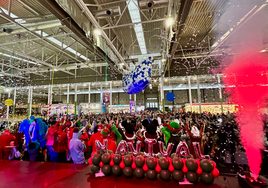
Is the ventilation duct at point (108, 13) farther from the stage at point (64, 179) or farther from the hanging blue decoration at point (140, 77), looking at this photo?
the stage at point (64, 179)

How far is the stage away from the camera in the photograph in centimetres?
134

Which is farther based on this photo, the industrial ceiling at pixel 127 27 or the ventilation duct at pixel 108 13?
the ventilation duct at pixel 108 13

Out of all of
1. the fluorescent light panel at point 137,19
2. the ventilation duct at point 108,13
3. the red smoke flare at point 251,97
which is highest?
the fluorescent light panel at point 137,19

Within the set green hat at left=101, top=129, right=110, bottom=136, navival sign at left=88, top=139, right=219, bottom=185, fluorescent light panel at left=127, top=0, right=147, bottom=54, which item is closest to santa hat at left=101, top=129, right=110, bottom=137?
green hat at left=101, top=129, right=110, bottom=136

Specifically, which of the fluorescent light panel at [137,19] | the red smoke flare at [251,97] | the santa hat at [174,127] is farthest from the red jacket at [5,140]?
the fluorescent light panel at [137,19]

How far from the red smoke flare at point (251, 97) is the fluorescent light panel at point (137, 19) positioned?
342 centimetres

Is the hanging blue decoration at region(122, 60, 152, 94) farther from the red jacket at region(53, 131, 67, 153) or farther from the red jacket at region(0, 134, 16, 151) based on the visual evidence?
the red jacket at region(0, 134, 16, 151)

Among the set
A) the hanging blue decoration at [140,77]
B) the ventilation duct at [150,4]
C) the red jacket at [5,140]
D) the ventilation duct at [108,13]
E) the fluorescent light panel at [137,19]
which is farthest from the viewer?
the fluorescent light panel at [137,19]

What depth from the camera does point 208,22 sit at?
202 inches

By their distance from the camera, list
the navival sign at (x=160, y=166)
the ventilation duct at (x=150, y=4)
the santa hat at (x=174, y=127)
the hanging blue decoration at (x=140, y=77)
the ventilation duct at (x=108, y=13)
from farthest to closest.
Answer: the hanging blue decoration at (x=140, y=77)
the ventilation duct at (x=108, y=13)
the ventilation duct at (x=150, y=4)
the santa hat at (x=174, y=127)
the navival sign at (x=160, y=166)

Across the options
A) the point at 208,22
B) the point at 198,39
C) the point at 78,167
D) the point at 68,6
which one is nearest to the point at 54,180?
the point at 78,167

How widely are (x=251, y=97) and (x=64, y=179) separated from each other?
2.26 metres

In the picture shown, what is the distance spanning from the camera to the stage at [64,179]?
4.38 feet

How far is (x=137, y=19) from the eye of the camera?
16.7 feet
